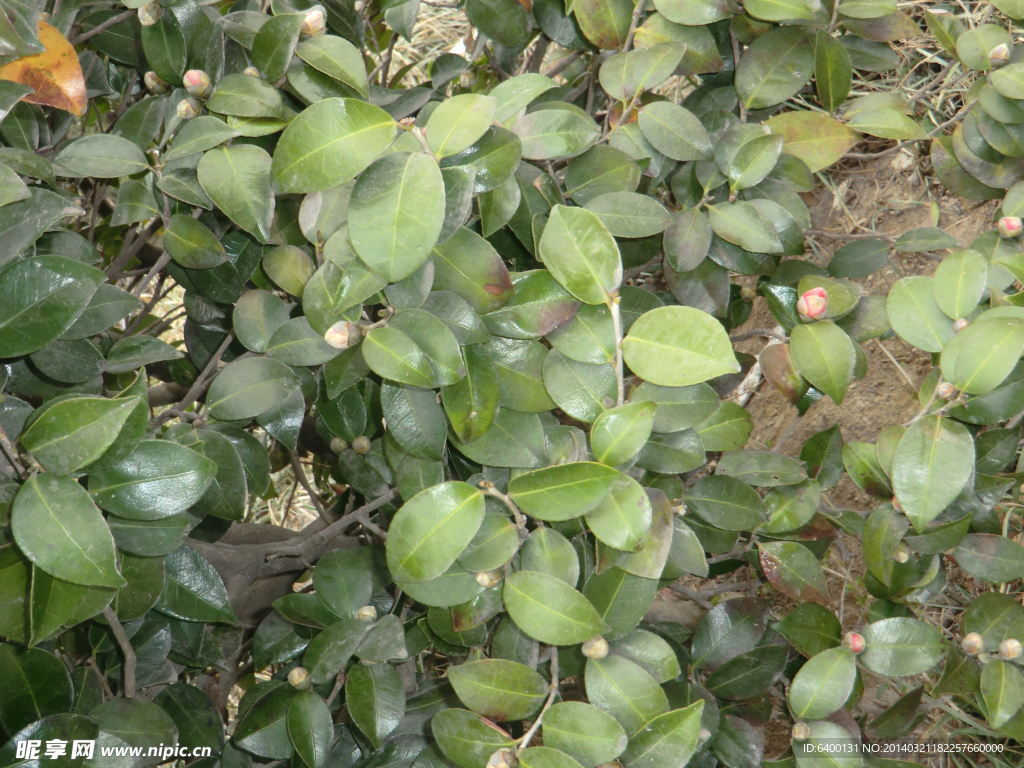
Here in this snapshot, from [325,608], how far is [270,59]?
530 mm

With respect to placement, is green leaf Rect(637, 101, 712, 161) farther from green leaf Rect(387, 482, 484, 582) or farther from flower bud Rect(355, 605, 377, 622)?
flower bud Rect(355, 605, 377, 622)

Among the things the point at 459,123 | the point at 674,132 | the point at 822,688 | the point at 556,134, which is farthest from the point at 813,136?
the point at 822,688

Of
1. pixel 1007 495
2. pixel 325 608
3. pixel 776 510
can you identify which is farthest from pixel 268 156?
pixel 1007 495

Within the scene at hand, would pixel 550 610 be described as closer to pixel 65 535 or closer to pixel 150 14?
pixel 65 535

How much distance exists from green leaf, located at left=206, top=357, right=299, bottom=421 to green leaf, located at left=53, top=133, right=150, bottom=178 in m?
0.20

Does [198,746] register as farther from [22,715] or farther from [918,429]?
[918,429]

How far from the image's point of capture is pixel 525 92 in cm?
62

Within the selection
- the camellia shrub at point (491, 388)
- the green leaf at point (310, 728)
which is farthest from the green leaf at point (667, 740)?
the green leaf at point (310, 728)

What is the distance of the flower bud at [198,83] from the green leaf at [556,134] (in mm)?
284

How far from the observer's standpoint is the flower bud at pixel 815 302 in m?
0.70

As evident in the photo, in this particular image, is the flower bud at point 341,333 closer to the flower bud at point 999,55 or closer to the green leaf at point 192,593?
the green leaf at point 192,593

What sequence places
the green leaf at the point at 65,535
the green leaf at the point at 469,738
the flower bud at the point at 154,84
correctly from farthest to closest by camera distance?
the flower bud at the point at 154,84
the green leaf at the point at 469,738
the green leaf at the point at 65,535

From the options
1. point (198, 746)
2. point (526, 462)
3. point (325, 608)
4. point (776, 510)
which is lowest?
point (198, 746)

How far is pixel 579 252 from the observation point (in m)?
0.59
